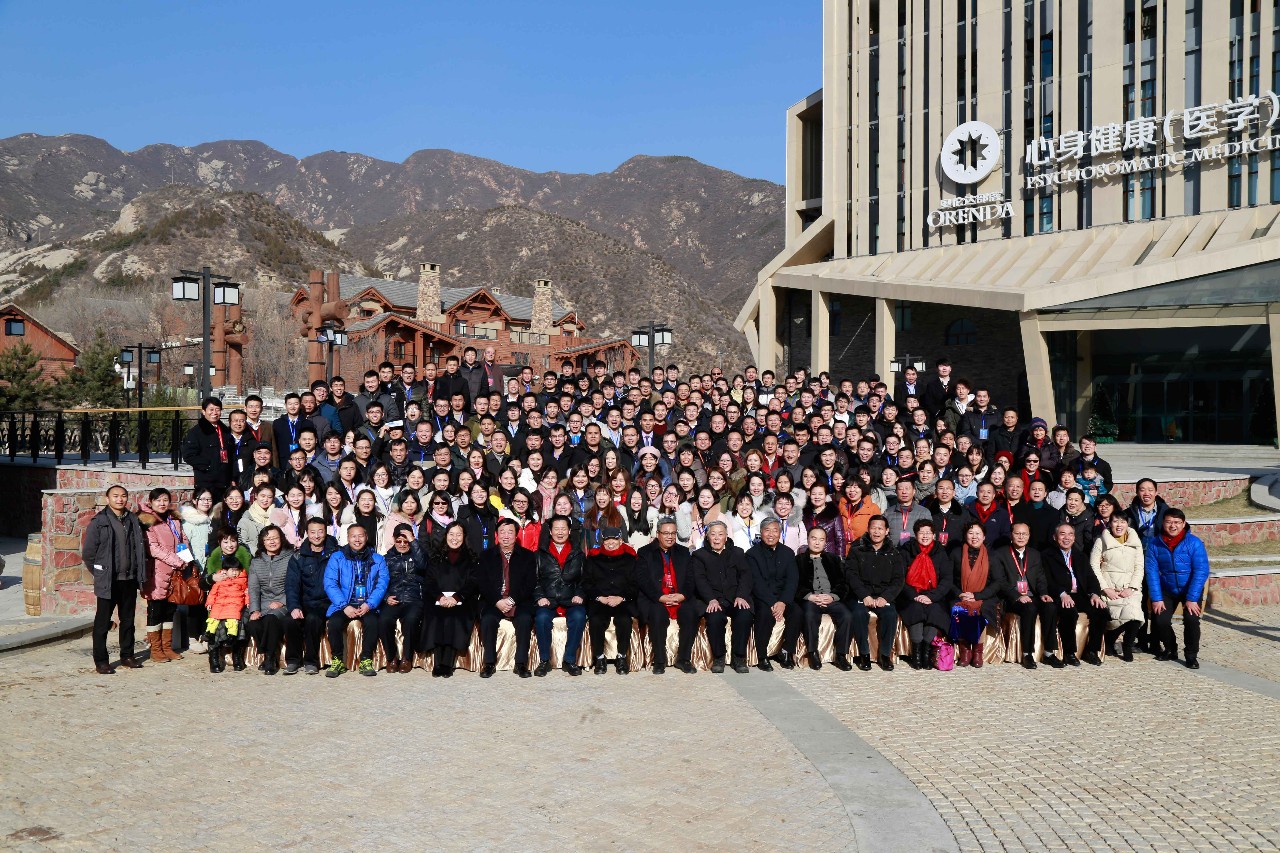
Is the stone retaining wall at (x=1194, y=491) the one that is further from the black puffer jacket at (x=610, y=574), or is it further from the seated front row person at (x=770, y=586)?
the black puffer jacket at (x=610, y=574)

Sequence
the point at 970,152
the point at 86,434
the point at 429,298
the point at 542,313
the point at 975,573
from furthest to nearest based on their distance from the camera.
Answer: the point at 542,313, the point at 429,298, the point at 970,152, the point at 86,434, the point at 975,573

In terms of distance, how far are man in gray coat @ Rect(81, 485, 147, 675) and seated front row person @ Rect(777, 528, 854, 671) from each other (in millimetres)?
6021

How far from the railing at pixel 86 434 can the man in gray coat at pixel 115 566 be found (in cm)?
1103

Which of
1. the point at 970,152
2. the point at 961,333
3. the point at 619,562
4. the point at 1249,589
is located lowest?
the point at 1249,589

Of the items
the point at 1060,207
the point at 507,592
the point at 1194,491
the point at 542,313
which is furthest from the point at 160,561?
the point at 542,313

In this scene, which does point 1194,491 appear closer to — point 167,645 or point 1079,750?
point 1079,750

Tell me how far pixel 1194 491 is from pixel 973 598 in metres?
10.2

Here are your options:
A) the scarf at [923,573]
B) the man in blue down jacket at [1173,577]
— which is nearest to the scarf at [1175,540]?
the man in blue down jacket at [1173,577]

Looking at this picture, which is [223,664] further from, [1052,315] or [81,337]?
[81,337]

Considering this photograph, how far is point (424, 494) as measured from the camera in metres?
11.1

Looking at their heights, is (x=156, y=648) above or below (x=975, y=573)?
below

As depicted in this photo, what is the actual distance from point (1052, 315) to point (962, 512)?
18225 mm

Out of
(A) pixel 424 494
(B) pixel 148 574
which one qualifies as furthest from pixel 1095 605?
(B) pixel 148 574

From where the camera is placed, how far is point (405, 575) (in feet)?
31.8
